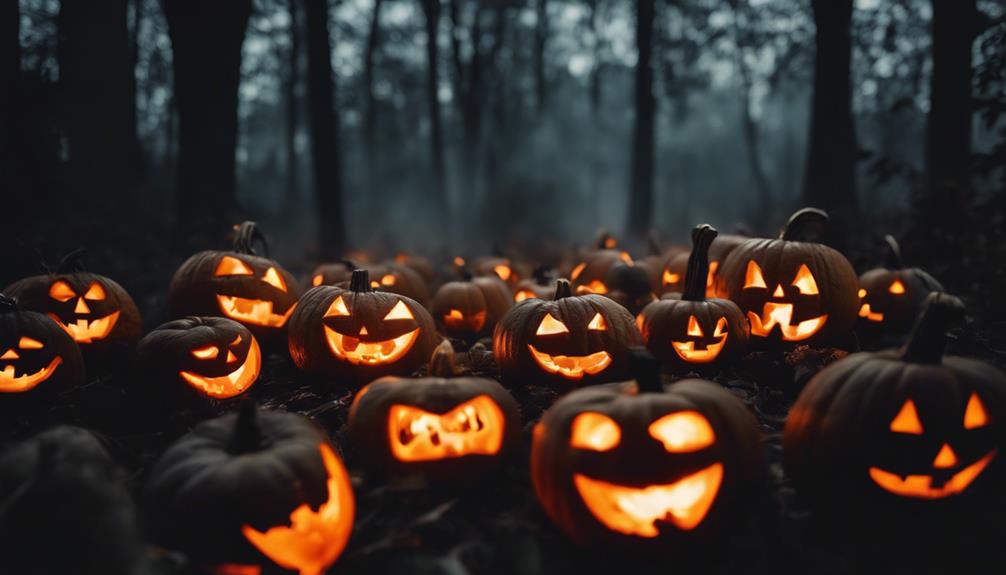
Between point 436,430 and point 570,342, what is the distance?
1.36 meters

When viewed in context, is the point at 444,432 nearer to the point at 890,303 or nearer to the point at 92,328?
the point at 92,328

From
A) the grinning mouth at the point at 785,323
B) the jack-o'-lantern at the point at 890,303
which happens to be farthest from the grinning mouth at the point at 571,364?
the jack-o'-lantern at the point at 890,303

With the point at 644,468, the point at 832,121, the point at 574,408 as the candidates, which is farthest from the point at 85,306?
the point at 832,121

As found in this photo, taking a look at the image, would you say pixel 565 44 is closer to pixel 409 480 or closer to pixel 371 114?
pixel 371 114

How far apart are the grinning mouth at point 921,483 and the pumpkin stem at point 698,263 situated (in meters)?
1.99

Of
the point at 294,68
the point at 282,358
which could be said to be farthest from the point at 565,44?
the point at 282,358

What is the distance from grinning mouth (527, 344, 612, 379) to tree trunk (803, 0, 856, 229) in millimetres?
6536

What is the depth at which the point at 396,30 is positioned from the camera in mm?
25359

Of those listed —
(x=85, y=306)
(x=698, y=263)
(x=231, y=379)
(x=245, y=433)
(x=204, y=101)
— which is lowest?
(x=231, y=379)

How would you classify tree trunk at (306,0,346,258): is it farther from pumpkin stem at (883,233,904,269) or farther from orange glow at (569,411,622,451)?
orange glow at (569,411,622,451)

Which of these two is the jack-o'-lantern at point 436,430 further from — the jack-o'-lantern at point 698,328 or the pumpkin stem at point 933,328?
the pumpkin stem at point 933,328

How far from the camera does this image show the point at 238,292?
5246 mm

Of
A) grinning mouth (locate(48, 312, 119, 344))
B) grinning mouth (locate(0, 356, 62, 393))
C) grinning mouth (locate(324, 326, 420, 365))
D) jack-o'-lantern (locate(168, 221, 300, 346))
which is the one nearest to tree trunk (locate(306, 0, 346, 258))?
jack-o'-lantern (locate(168, 221, 300, 346))

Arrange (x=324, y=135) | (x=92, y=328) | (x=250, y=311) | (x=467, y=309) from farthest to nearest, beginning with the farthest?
(x=324, y=135) < (x=467, y=309) < (x=250, y=311) < (x=92, y=328)
